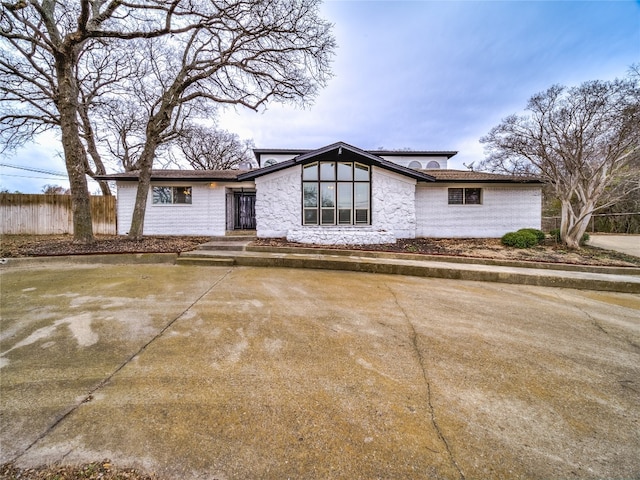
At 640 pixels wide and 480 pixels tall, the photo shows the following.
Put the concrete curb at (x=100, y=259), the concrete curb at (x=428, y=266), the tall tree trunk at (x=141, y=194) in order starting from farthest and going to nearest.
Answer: the tall tree trunk at (x=141, y=194), the concrete curb at (x=100, y=259), the concrete curb at (x=428, y=266)

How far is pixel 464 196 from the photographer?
12.1 m

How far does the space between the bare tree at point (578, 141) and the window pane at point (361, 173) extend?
5.13 m

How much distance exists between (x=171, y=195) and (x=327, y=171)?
24.6ft

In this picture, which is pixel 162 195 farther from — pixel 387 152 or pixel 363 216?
pixel 387 152

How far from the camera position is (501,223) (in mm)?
12031

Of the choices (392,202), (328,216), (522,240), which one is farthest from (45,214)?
(522,240)

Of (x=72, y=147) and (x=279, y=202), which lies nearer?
(x=72, y=147)

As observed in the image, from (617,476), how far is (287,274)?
555 cm

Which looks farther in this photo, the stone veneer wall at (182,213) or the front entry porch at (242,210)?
the front entry porch at (242,210)

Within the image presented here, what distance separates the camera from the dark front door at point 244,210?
47.0 feet

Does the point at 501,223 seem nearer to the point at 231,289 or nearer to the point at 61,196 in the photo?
the point at 231,289

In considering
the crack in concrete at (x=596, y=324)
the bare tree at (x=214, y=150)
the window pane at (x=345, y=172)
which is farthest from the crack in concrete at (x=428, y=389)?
the bare tree at (x=214, y=150)

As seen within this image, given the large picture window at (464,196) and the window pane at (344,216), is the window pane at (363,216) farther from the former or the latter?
the large picture window at (464,196)

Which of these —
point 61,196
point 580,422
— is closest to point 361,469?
point 580,422
